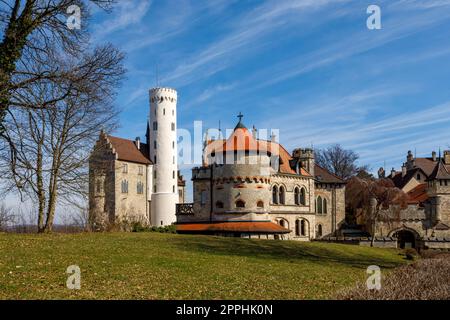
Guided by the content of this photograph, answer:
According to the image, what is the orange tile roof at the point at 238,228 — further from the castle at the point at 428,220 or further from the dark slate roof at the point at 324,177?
the castle at the point at 428,220

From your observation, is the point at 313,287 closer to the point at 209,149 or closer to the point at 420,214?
the point at 209,149

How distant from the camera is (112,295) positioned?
11648mm

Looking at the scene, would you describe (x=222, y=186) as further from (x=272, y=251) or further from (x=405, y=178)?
(x=405, y=178)

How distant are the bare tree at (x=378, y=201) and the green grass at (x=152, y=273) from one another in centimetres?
3408

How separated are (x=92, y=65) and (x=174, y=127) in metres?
52.2

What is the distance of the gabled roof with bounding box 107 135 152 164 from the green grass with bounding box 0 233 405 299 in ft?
138

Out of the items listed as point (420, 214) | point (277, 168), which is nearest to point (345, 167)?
point (420, 214)

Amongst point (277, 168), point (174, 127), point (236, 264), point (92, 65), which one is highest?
point (174, 127)

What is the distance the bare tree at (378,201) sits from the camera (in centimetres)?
5669

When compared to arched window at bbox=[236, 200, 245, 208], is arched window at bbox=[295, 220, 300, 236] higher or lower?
lower

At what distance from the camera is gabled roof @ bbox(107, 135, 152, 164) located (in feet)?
218

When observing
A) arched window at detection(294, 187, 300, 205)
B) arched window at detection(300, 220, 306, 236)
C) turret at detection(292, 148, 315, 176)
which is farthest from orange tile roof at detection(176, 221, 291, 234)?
turret at detection(292, 148, 315, 176)

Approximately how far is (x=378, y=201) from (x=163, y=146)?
3185cm

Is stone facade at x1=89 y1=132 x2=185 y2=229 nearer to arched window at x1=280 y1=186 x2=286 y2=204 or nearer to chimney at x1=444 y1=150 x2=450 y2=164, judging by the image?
arched window at x1=280 y1=186 x2=286 y2=204
